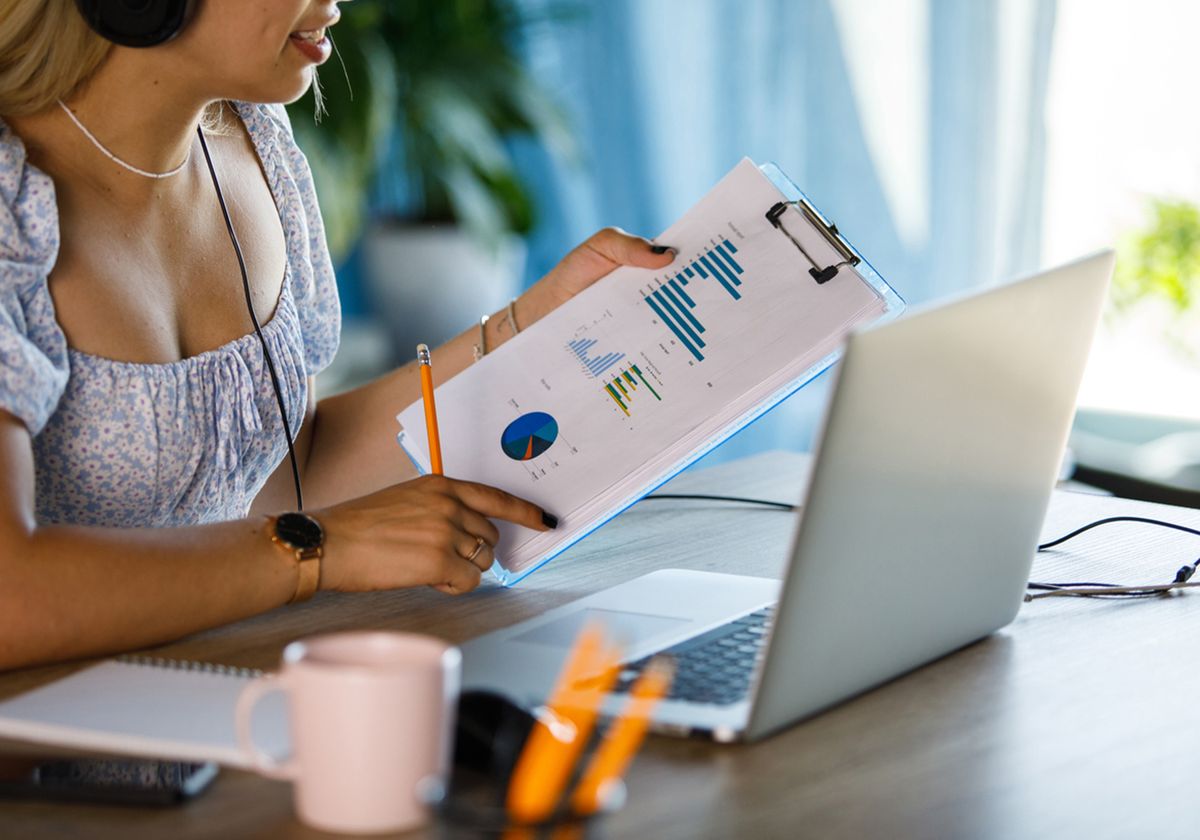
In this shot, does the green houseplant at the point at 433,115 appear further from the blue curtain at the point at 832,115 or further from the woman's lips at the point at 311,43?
the woman's lips at the point at 311,43

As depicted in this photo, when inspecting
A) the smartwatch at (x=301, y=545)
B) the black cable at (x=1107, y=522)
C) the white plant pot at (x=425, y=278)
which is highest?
the smartwatch at (x=301, y=545)

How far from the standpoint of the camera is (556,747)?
631 mm

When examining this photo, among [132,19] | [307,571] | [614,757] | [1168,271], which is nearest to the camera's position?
[614,757]

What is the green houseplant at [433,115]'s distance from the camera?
377 centimetres

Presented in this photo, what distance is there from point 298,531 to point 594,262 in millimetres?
421

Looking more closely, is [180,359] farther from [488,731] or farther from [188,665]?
[488,731]

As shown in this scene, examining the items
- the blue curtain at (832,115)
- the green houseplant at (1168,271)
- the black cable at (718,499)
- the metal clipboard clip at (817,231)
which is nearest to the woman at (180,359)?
the metal clipboard clip at (817,231)

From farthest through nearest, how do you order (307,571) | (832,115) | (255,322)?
(832,115), (255,322), (307,571)

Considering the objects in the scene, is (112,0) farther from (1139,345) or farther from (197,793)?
(1139,345)

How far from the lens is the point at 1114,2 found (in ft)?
10.5

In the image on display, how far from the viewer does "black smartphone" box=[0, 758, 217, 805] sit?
71cm

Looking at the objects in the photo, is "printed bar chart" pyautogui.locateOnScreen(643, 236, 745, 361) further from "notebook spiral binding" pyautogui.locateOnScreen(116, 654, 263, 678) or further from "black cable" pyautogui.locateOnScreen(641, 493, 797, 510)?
"notebook spiral binding" pyautogui.locateOnScreen(116, 654, 263, 678)

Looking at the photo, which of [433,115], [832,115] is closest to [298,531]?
[832,115]

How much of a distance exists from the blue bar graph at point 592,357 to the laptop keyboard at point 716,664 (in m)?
0.27
